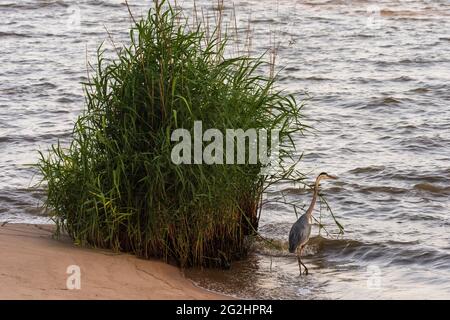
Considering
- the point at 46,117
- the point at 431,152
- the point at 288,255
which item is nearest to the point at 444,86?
the point at 431,152

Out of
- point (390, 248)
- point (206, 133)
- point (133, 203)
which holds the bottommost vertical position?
point (390, 248)

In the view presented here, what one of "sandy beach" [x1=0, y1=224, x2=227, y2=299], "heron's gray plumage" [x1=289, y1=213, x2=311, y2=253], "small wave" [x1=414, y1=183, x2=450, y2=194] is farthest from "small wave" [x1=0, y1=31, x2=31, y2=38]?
"heron's gray plumage" [x1=289, y1=213, x2=311, y2=253]

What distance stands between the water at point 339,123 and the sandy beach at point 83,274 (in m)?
0.38

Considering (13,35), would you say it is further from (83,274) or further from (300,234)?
(83,274)

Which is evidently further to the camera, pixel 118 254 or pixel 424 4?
pixel 424 4

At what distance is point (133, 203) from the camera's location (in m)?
7.32

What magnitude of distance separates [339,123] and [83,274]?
660cm

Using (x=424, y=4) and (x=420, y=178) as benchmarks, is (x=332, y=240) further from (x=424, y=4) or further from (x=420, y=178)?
(x=424, y=4)

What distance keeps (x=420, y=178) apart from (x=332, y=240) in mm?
2321

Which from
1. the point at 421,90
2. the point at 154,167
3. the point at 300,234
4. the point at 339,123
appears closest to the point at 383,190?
the point at 339,123

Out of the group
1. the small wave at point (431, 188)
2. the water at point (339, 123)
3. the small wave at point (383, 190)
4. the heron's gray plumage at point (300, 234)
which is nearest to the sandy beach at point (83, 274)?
the water at point (339, 123)

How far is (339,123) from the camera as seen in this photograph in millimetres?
12844

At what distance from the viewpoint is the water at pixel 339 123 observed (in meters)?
7.97

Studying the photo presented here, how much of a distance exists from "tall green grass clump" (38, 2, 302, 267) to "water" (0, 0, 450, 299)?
1.59ft
